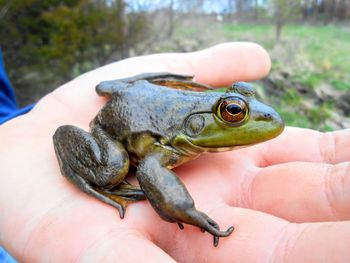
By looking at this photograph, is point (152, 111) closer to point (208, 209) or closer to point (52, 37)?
point (208, 209)

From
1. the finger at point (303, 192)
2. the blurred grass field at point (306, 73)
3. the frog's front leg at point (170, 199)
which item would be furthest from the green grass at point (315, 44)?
the frog's front leg at point (170, 199)

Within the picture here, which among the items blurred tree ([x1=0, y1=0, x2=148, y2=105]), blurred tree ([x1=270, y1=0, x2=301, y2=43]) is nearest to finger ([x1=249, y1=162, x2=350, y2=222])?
blurred tree ([x1=0, y1=0, x2=148, y2=105])

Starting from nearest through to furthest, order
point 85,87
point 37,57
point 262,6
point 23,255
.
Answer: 1. point 23,255
2. point 85,87
3. point 37,57
4. point 262,6

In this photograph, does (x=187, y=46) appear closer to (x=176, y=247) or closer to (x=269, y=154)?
(x=269, y=154)

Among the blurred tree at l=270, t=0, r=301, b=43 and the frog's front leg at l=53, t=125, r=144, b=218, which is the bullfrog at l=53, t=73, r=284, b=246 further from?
the blurred tree at l=270, t=0, r=301, b=43

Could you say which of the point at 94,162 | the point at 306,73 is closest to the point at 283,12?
the point at 306,73

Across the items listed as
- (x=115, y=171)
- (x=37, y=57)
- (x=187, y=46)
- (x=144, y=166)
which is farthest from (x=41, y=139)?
(x=187, y=46)

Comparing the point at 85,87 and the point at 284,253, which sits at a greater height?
the point at 85,87
